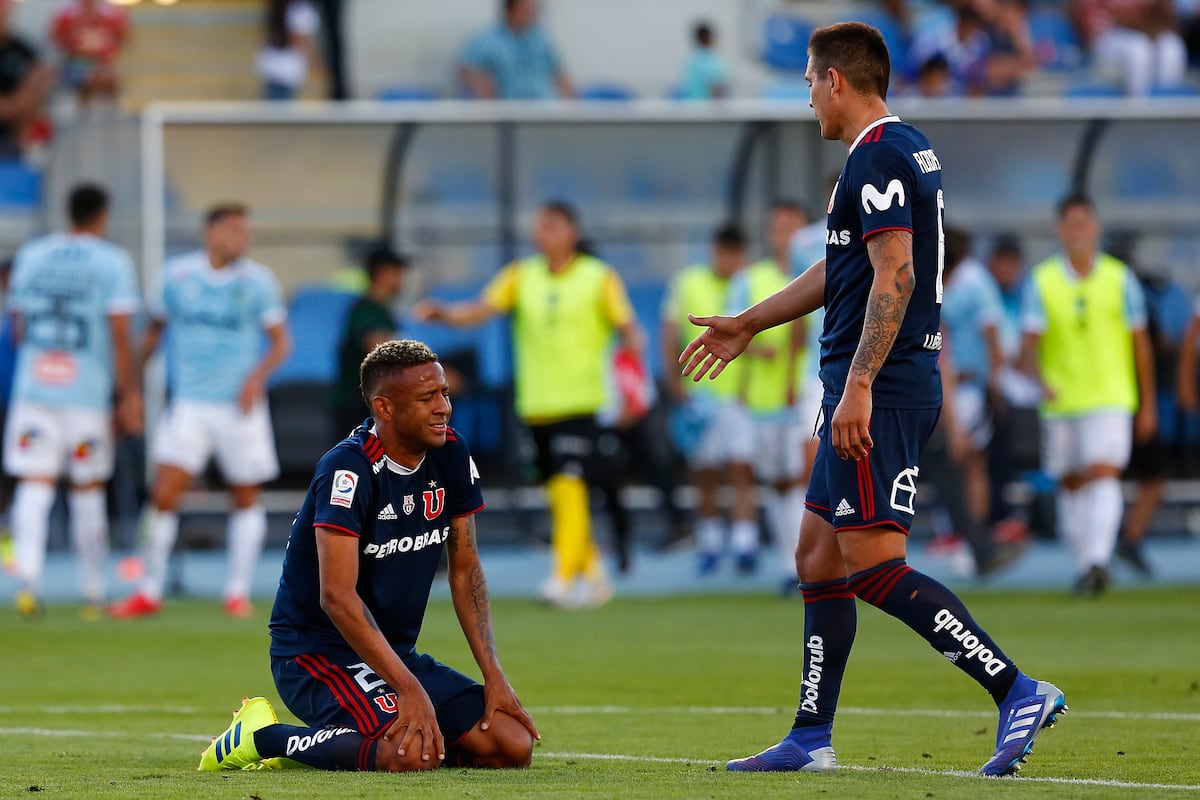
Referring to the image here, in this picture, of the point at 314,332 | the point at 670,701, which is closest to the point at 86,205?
the point at 314,332

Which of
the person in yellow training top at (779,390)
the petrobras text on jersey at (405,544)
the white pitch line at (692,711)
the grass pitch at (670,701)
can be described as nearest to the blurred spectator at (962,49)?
the person in yellow training top at (779,390)

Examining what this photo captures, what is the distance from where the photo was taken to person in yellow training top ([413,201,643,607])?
41.4 ft

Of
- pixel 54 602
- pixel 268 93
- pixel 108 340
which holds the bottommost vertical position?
pixel 54 602

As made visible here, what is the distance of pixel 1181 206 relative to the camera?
55.4ft

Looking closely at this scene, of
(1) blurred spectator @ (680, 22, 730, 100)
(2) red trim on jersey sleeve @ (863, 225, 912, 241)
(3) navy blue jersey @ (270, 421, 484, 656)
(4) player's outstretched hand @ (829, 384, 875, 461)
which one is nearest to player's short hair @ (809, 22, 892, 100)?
(2) red trim on jersey sleeve @ (863, 225, 912, 241)

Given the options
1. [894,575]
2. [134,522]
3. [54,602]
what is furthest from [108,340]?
[894,575]

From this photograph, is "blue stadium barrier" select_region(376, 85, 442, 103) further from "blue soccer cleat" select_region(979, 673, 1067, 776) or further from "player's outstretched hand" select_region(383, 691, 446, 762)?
"blue soccer cleat" select_region(979, 673, 1067, 776)

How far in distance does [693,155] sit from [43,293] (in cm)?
627

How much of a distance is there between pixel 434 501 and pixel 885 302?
4.81 feet

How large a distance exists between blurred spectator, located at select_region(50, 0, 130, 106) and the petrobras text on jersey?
48.3 feet

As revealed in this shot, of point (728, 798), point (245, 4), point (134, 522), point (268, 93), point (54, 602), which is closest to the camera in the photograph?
point (728, 798)

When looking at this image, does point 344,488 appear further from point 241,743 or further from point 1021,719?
point 1021,719

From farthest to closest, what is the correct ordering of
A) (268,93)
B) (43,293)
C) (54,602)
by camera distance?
1. (268,93)
2. (54,602)
3. (43,293)

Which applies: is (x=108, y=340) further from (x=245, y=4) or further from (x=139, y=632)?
(x=245, y=4)
